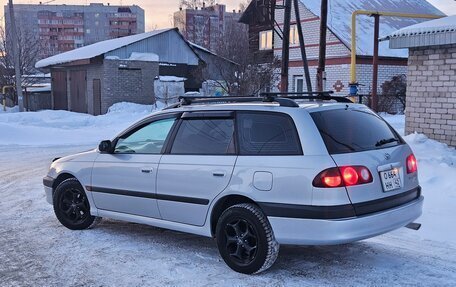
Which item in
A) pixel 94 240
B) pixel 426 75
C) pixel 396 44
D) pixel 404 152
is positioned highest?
pixel 396 44

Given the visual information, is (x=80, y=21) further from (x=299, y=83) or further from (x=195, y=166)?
(x=195, y=166)

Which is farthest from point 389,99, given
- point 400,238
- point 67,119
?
point 400,238

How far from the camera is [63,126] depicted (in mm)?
21375

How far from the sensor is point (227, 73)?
29.2 metres

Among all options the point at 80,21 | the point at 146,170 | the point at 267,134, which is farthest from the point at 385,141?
the point at 80,21

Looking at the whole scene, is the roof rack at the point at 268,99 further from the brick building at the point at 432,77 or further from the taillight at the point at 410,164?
the brick building at the point at 432,77

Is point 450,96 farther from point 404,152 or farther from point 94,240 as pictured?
point 94,240

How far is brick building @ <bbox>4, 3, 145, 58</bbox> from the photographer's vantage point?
118 m

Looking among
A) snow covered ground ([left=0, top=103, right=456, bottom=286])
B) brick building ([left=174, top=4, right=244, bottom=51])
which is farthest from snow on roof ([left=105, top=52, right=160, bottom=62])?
brick building ([left=174, top=4, right=244, bottom=51])

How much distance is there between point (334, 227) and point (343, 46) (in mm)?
25425

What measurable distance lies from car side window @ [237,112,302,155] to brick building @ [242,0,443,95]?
2163 centimetres

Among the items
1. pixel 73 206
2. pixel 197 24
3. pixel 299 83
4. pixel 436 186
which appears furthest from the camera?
pixel 197 24

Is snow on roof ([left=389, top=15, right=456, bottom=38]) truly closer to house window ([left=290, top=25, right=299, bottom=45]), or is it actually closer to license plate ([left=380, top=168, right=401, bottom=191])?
license plate ([left=380, top=168, right=401, bottom=191])

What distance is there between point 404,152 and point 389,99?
2260 centimetres
